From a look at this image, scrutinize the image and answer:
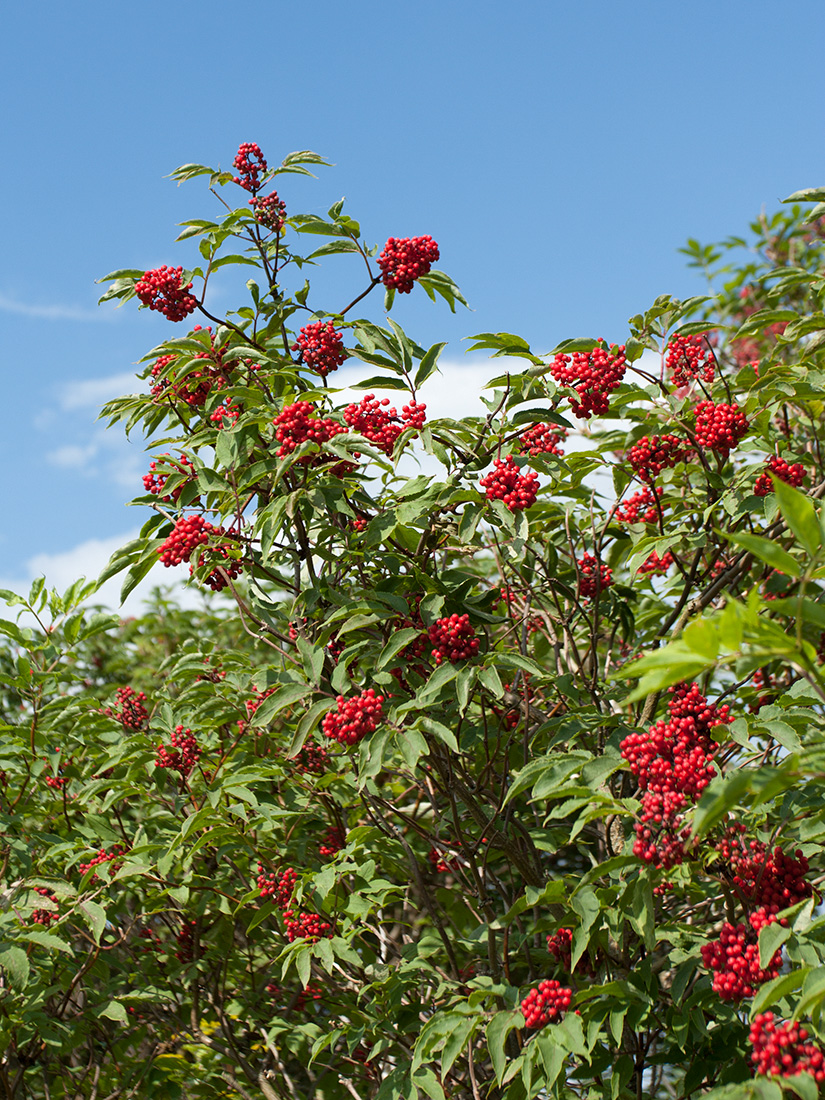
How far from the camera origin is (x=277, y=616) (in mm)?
3844

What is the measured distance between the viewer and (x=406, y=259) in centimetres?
387

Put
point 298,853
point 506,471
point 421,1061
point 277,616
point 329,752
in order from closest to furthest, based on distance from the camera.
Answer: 1. point 421,1061
2. point 506,471
3. point 277,616
4. point 329,752
5. point 298,853

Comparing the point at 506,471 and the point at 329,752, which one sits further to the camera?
the point at 329,752

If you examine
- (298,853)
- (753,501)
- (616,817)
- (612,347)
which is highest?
(612,347)

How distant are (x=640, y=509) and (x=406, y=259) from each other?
1.71m

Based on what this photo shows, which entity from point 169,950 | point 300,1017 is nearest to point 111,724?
point 169,950

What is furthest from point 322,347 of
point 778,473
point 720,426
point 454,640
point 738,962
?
point 738,962

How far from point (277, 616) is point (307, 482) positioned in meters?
0.72

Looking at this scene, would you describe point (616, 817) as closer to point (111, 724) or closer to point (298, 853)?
point (298, 853)

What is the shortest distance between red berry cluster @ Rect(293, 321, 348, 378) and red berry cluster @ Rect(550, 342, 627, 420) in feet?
2.94

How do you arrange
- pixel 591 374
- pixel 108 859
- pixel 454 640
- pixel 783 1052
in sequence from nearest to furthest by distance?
1. pixel 783 1052
2. pixel 454 640
3. pixel 591 374
4. pixel 108 859

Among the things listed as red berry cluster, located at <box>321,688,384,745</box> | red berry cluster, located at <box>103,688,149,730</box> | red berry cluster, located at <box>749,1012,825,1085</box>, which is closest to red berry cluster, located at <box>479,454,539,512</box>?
red berry cluster, located at <box>321,688,384,745</box>

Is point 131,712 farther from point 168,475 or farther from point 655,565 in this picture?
point 655,565

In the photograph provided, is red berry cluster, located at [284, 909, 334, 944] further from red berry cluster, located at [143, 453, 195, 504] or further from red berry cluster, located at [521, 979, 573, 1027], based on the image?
red berry cluster, located at [143, 453, 195, 504]
